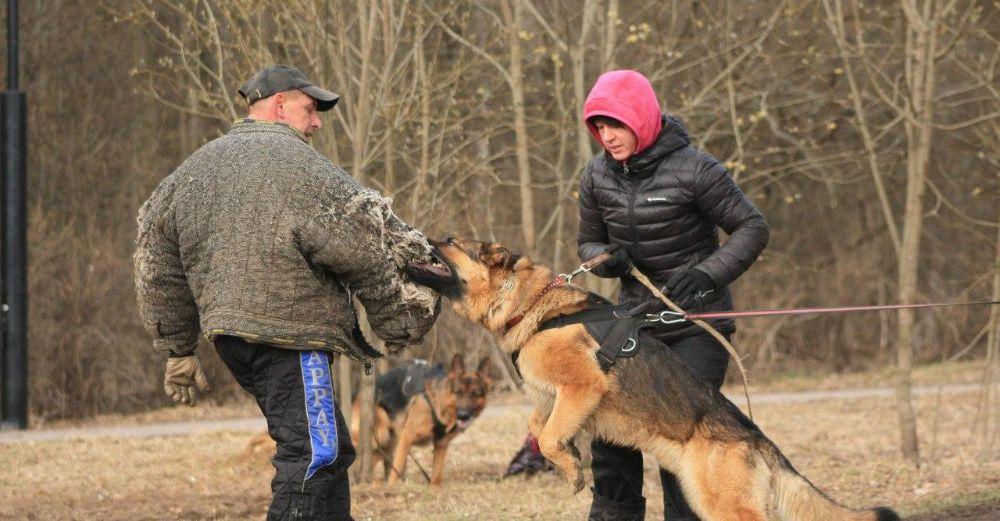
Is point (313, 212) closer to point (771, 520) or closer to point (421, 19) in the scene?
point (771, 520)

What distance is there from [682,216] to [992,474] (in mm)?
4546

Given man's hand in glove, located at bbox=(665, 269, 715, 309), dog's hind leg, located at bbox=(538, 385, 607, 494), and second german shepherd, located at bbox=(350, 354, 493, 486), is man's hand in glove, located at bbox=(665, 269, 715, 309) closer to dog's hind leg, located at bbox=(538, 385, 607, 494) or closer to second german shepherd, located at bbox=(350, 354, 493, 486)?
dog's hind leg, located at bbox=(538, 385, 607, 494)

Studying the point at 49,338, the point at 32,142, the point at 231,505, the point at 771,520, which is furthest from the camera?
the point at 32,142

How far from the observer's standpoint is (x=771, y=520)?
4.94m

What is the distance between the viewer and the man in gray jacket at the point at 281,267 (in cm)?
435

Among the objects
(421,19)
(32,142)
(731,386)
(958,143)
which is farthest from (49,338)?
(958,143)

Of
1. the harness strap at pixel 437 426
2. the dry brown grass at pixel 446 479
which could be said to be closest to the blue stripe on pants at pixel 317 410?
the dry brown grass at pixel 446 479

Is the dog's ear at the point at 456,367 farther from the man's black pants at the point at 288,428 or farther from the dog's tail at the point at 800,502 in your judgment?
the man's black pants at the point at 288,428

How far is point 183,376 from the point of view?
4922mm

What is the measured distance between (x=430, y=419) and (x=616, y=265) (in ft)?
15.1

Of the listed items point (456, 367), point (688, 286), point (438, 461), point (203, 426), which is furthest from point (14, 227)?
point (688, 286)

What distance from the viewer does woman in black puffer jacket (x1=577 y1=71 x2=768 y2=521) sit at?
5022 mm

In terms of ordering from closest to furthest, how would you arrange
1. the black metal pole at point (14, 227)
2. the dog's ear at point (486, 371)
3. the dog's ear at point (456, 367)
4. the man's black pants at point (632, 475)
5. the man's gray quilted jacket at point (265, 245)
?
1. the man's gray quilted jacket at point (265, 245)
2. the man's black pants at point (632, 475)
3. the dog's ear at point (456, 367)
4. the dog's ear at point (486, 371)
5. the black metal pole at point (14, 227)

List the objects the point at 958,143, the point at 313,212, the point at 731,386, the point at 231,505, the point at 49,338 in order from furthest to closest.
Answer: the point at 958,143 → the point at 731,386 → the point at 49,338 → the point at 231,505 → the point at 313,212
